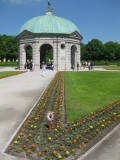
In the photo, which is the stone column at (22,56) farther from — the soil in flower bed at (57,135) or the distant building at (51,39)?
the soil in flower bed at (57,135)

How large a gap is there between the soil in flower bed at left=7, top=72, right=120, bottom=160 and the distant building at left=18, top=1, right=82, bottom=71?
43082mm

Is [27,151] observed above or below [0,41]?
below

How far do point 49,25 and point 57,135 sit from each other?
48846mm

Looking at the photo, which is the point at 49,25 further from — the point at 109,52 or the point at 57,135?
the point at 109,52

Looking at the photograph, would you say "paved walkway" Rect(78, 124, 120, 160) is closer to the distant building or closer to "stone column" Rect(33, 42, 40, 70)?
the distant building

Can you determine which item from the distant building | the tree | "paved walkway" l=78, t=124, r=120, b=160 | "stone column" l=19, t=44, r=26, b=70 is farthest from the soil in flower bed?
the tree

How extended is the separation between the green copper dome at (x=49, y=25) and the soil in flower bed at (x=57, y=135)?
145 ft

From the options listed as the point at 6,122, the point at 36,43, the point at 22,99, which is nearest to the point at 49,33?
the point at 36,43

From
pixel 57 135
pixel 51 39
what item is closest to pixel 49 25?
pixel 51 39

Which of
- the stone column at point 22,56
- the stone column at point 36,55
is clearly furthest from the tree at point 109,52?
the stone column at point 36,55

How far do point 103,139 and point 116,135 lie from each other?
0.62 m

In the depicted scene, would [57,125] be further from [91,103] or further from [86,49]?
[86,49]

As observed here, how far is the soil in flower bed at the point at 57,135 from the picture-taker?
272 inches

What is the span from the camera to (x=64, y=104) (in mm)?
13125
